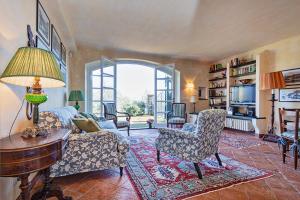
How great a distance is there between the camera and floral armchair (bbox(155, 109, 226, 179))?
2.25m

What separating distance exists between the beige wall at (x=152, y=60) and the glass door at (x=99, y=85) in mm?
249

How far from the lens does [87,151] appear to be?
2191 millimetres

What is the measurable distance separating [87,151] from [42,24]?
1.90m

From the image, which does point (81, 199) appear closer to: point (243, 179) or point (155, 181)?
point (155, 181)

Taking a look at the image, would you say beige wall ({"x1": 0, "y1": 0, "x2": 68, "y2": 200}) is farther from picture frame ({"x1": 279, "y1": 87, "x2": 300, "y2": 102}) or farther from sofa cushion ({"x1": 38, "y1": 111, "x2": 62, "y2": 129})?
picture frame ({"x1": 279, "y1": 87, "x2": 300, "y2": 102})

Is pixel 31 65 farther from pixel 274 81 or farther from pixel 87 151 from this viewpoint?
pixel 274 81

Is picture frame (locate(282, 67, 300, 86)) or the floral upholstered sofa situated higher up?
picture frame (locate(282, 67, 300, 86))

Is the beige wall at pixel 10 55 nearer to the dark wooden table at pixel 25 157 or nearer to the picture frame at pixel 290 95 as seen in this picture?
the dark wooden table at pixel 25 157

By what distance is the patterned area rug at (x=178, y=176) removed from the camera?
1.98 metres

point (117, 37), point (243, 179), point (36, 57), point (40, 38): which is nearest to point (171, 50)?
point (117, 37)

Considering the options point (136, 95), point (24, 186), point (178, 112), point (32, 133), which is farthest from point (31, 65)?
point (136, 95)

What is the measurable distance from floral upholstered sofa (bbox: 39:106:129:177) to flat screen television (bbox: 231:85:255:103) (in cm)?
446

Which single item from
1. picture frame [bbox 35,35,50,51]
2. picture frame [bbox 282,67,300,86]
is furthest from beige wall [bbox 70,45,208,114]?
picture frame [bbox 282,67,300,86]

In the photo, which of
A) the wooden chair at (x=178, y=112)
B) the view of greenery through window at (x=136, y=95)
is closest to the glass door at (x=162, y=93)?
the wooden chair at (x=178, y=112)
